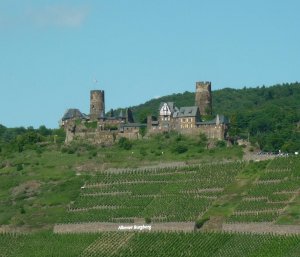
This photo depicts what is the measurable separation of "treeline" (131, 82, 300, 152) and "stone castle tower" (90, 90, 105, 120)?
4.01 metres

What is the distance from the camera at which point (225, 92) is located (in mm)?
199875

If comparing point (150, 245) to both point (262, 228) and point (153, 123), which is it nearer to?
point (262, 228)

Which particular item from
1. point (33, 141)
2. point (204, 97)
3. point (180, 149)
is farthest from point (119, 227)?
point (33, 141)

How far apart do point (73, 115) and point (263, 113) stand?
23.7 m

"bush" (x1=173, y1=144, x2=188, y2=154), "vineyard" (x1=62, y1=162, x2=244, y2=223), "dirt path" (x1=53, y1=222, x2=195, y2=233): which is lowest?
"dirt path" (x1=53, y1=222, x2=195, y2=233)

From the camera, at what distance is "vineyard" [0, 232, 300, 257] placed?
285 feet

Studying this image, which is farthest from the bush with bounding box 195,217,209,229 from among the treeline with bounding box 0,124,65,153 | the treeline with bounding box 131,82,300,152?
the treeline with bounding box 0,124,65,153

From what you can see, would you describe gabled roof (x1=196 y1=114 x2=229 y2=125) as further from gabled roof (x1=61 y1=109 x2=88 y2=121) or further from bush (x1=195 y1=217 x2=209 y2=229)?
bush (x1=195 y1=217 x2=209 y2=229)

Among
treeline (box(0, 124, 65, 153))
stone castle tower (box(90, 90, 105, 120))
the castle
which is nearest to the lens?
the castle

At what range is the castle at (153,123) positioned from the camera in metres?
121

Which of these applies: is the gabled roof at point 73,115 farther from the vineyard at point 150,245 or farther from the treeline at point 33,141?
the vineyard at point 150,245

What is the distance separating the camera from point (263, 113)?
474 feet

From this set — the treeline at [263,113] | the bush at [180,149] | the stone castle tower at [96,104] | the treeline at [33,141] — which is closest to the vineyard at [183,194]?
the bush at [180,149]

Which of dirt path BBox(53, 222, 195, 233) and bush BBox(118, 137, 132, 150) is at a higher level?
bush BBox(118, 137, 132, 150)
